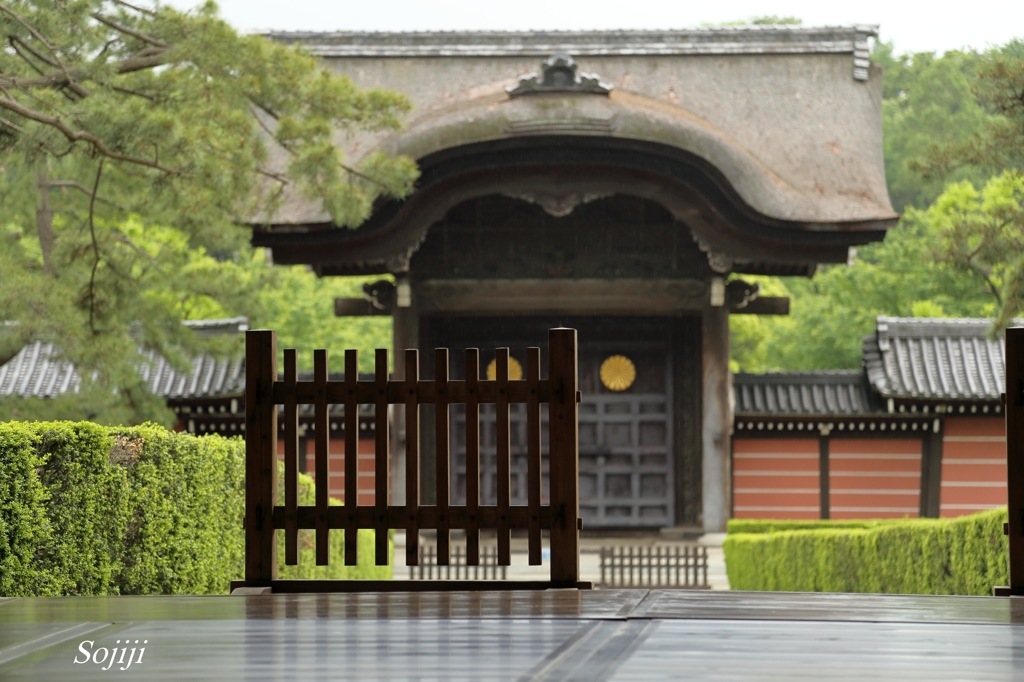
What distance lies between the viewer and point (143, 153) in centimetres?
922

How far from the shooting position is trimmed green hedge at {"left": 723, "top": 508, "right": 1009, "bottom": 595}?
773cm

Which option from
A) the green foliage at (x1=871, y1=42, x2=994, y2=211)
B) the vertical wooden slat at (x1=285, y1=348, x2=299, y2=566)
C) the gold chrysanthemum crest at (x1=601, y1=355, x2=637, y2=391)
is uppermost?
the green foliage at (x1=871, y1=42, x2=994, y2=211)

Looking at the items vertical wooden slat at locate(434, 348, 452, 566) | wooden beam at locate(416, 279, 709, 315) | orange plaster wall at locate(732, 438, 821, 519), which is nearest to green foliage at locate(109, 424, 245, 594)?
vertical wooden slat at locate(434, 348, 452, 566)

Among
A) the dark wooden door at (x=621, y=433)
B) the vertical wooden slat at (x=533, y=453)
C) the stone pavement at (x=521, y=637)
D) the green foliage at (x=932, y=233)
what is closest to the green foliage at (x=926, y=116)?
the green foliage at (x=932, y=233)

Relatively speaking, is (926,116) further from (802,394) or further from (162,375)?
(162,375)

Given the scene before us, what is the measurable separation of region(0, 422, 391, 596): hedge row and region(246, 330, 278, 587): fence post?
1.29 m

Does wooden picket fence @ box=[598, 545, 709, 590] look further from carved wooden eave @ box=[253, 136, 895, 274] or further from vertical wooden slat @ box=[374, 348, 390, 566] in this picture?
vertical wooden slat @ box=[374, 348, 390, 566]

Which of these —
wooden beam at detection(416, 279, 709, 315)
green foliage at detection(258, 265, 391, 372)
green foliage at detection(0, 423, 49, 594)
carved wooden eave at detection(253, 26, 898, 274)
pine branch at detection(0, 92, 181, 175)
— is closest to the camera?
green foliage at detection(0, 423, 49, 594)

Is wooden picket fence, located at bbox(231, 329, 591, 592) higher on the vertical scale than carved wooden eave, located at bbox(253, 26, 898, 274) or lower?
lower

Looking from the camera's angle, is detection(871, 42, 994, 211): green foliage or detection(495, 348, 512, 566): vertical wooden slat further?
detection(871, 42, 994, 211): green foliage

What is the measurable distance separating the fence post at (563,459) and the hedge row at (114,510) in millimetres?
2409

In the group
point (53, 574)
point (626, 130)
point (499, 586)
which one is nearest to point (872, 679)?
point (499, 586)

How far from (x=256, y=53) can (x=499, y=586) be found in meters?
6.90

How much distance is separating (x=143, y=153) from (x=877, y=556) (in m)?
6.56
